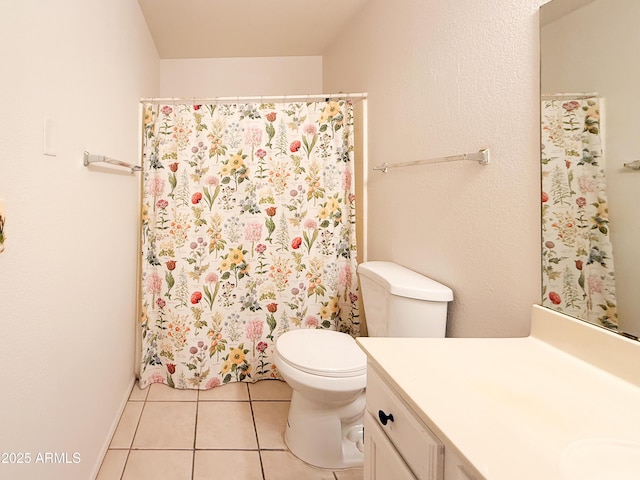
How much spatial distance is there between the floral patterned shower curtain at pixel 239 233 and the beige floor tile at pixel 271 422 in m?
0.29

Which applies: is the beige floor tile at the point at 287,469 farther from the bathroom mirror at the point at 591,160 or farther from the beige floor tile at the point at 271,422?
the bathroom mirror at the point at 591,160

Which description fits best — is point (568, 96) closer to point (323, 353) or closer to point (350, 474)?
point (323, 353)

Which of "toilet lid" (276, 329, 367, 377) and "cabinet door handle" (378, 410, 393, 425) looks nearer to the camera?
"cabinet door handle" (378, 410, 393, 425)

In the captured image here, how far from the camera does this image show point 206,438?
5.74ft

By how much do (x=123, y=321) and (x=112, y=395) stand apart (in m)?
0.37

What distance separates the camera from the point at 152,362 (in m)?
2.20

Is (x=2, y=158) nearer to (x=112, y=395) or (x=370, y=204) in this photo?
(x=112, y=395)

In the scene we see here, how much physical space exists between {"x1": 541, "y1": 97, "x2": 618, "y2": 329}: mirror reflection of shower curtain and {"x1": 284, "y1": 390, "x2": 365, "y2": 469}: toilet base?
0.96 meters

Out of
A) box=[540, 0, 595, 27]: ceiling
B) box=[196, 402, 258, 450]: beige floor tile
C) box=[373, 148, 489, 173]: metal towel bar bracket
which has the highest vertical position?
box=[540, 0, 595, 27]: ceiling

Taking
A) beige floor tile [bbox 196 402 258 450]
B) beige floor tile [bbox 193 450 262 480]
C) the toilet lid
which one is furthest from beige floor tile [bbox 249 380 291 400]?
the toilet lid

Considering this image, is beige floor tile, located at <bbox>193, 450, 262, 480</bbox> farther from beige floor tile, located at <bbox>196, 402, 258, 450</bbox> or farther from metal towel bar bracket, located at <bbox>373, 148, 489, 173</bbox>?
metal towel bar bracket, located at <bbox>373, 148, 489, 173</bbox>

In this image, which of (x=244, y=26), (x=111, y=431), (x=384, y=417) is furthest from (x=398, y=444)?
(x=244, y=26)

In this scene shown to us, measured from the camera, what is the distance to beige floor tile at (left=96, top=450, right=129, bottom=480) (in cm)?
150

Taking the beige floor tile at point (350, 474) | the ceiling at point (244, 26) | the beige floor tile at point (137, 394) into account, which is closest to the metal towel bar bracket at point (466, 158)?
the ceiling at point (244, 26)
